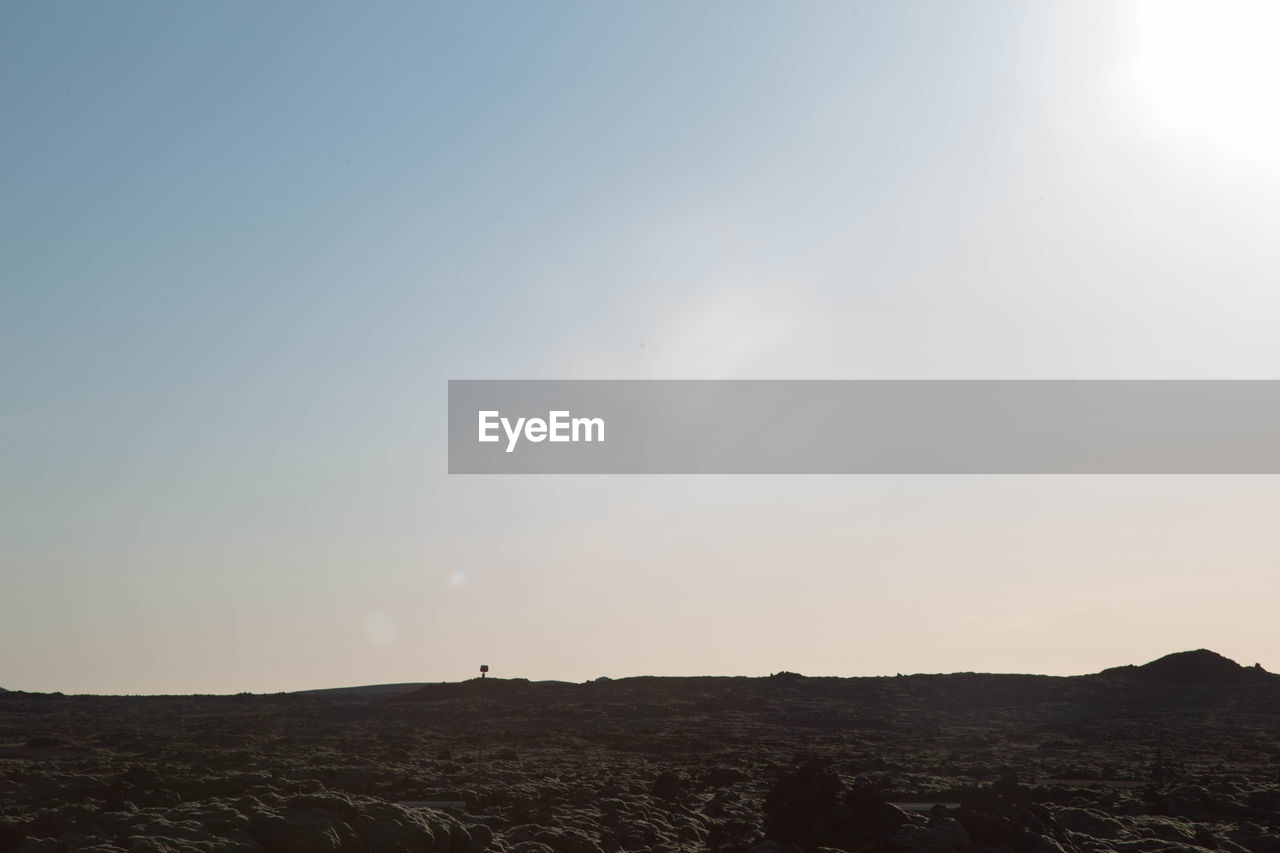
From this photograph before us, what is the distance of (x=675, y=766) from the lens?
49.4m

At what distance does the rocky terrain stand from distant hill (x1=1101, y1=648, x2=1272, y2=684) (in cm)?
26

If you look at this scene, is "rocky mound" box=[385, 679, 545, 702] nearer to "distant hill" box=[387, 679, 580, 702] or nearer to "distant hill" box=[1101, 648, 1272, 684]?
"distant hill" box=[387, 679, 580, 702]

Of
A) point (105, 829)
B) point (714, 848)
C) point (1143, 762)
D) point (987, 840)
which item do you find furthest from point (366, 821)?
point (1143, 762)

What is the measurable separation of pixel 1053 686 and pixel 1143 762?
3275 centimetres

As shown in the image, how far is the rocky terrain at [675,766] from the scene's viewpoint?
84.0ft

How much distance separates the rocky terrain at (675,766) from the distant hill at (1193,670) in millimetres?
258

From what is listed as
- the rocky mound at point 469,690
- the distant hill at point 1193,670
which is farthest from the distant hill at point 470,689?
the distant hill at point 1193,670

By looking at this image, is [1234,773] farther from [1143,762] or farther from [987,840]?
[987,840]

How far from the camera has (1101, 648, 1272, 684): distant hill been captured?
3479 inches

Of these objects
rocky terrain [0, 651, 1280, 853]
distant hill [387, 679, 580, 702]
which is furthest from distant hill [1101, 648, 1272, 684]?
distant hill [387, 679, 580, 702]

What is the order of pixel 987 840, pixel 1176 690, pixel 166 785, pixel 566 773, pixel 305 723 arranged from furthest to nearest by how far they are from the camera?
pixel 1176 690, pixel 305 723, pixel 566 773, pixel 166 785, pixel 987 840

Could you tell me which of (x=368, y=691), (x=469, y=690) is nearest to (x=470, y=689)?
(x=469, y=690)

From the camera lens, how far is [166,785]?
32375 millimetres

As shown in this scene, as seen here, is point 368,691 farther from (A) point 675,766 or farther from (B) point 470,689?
(A) point 675,766
